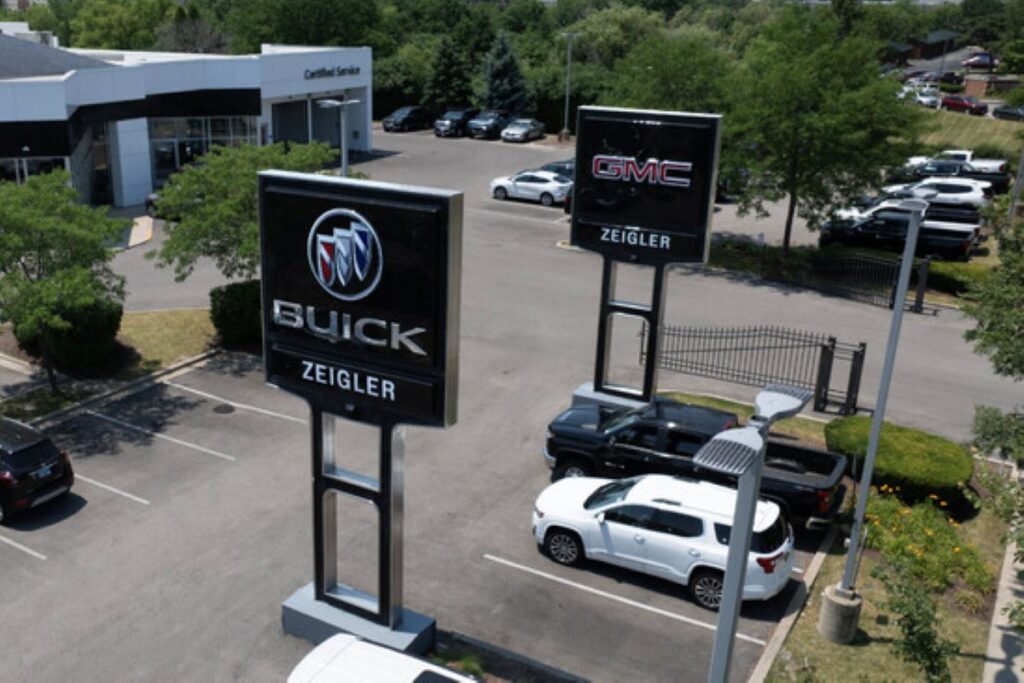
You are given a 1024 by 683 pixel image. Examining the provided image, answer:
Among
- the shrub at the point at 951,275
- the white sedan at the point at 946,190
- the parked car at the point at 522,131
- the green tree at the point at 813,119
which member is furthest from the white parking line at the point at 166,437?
the parked car at the point at 522,131

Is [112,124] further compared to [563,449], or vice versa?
[112,124]

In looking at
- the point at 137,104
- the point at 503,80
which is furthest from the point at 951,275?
the point at 503,80

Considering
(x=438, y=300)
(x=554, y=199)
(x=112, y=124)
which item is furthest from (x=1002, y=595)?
(x=112, y=124)

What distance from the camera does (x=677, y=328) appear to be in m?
26.7

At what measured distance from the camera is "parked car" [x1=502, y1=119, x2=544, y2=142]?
58594 mm

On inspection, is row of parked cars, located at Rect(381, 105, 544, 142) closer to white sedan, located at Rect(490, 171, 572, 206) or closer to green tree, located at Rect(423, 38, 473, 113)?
green tree, located at Rect(423, 38, 473, 113)

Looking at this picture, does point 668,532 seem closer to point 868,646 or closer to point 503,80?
point 868,646

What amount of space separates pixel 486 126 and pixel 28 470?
45568 mm

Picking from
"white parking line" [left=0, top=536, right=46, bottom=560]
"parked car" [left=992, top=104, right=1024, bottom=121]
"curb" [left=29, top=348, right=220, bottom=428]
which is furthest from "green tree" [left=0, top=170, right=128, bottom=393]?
"parked car" [left=992, top=104, right=1024, bottom=121]

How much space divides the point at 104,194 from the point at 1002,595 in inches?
1428

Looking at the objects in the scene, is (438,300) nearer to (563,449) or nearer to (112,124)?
(563,449)

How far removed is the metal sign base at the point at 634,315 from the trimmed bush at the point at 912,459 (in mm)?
3713

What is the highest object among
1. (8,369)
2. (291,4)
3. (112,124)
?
(291,4)

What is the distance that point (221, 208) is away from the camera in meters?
22.9
